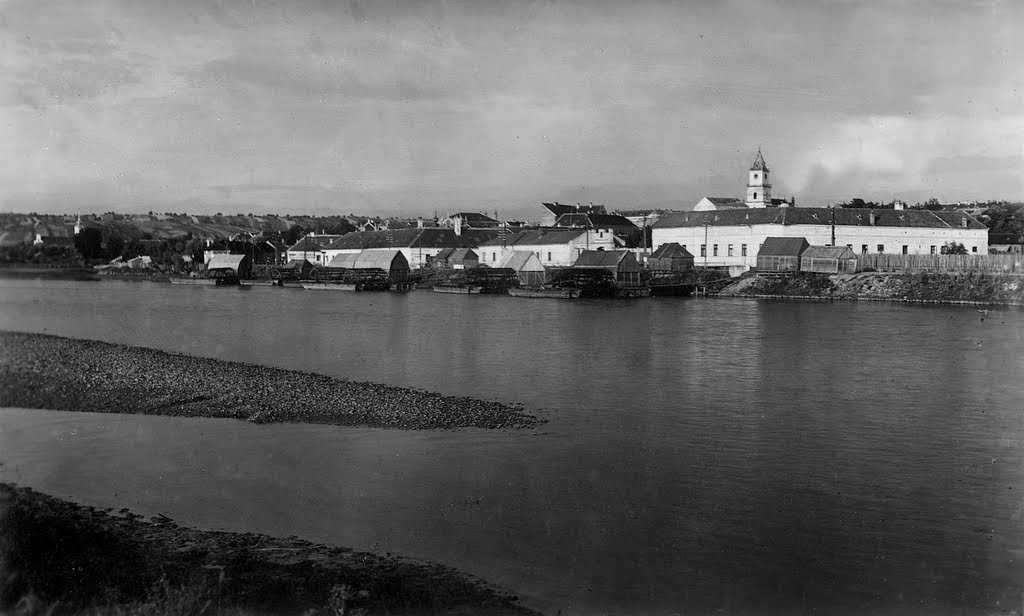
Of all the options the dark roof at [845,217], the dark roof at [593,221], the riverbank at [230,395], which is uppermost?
the dark roof at [593,221]

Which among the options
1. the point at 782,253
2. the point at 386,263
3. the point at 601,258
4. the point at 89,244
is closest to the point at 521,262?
the point at 601,258

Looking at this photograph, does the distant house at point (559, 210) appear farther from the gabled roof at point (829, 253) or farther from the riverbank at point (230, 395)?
the riverbank at point (230, 395)

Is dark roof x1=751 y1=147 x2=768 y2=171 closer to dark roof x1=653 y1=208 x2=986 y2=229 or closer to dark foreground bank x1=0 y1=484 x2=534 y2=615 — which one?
dark roof x1=653 y1=208 x2=986 y2=229

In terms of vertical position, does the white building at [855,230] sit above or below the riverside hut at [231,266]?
above

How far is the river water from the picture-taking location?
981 centimetres

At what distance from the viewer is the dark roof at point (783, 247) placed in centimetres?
6116

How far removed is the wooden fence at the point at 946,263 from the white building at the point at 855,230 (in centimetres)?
303

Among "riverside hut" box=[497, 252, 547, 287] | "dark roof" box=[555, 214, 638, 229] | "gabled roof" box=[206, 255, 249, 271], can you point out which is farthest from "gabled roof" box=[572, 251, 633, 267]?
"gabled roof" box=[206, 255, 249, 271]

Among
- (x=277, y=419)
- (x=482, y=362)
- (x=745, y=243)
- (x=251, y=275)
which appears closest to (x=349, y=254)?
(x=251, y=275)

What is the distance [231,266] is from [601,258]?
44847mm

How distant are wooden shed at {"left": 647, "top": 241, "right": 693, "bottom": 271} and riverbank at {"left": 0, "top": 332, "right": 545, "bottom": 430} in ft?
159

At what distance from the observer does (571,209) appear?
342 feet

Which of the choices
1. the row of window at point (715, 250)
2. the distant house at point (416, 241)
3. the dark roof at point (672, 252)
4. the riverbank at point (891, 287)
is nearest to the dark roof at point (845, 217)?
the row of window at point (715, 250)

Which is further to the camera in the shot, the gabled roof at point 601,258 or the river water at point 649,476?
the gabled roof at point 601,258
